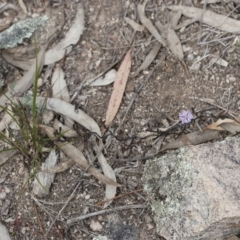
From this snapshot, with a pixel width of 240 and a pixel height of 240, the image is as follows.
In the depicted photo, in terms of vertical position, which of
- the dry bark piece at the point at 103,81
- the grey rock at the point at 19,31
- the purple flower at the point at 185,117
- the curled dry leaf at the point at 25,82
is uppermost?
the grey rock at the point at 19,31

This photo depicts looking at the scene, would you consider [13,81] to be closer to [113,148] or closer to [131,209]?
[113,148]

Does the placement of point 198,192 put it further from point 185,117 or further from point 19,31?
point 19,31

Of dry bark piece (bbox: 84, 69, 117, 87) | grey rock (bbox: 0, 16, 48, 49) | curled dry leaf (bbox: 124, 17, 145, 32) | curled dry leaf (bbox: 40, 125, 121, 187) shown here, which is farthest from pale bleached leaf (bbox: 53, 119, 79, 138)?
curled dry leaf (bbox: 124, 17, 145, 32)

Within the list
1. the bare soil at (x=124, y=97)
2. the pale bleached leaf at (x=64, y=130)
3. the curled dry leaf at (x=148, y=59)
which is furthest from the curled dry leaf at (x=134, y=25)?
the pale bleached leaf at (x=64, y=130)

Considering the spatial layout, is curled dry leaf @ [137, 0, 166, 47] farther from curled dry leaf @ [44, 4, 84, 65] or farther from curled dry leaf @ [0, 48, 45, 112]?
curled dry leaf @ [0, 48, 45, 112]

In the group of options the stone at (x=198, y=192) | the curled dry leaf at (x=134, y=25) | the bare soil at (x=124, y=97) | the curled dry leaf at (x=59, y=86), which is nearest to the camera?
the stone at (x=198, y=192)

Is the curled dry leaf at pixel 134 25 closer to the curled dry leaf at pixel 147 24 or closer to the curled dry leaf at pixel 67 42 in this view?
the curled dry leaf at pixel 147 24
